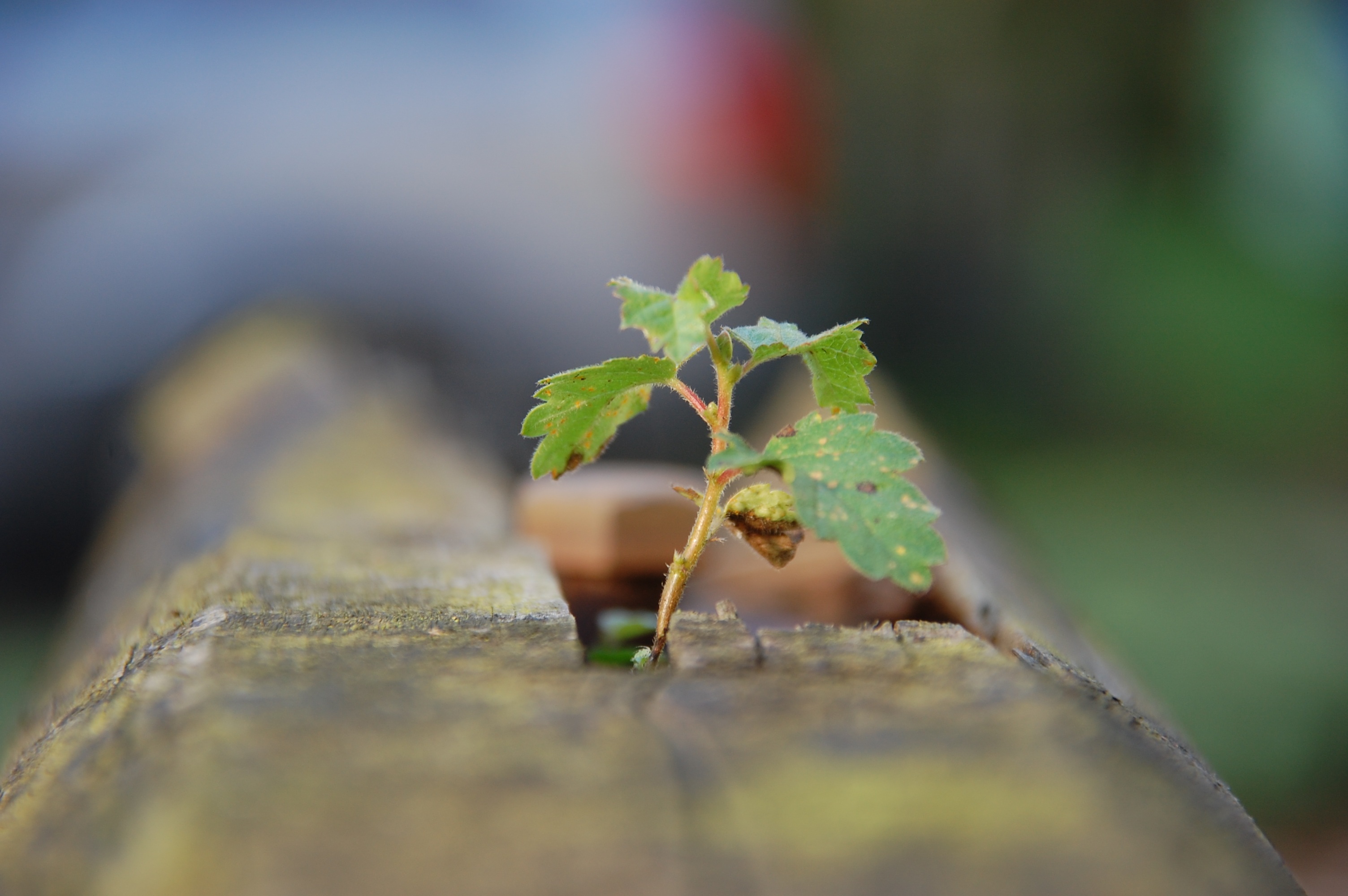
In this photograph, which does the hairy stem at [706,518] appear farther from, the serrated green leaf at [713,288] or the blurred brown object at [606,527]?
the blurred brown object at [606,527]

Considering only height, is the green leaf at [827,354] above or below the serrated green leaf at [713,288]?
below

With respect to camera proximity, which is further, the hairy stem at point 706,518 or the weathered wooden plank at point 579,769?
the hairy stem at point 706,518

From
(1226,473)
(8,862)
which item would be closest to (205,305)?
(8,862)

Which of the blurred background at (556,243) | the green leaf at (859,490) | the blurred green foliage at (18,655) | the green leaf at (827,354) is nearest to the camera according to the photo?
the green leaf at (859,490)

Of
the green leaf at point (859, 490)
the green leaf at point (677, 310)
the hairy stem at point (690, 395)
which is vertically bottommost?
the green leaf at point (859, 490)

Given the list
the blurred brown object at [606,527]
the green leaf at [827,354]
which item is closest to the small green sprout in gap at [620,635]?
the blurred brown object at [606,527]

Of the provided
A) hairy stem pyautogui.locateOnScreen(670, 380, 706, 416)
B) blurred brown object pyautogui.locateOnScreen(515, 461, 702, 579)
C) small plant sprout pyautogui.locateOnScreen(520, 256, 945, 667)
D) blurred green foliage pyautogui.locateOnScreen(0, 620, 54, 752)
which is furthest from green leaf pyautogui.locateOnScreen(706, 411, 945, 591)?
blurred green foliage pyautogui.locateOnScreen(0, 620, 54, 752)

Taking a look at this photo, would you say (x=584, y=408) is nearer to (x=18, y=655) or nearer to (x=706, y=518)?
(x=706, y=518)
